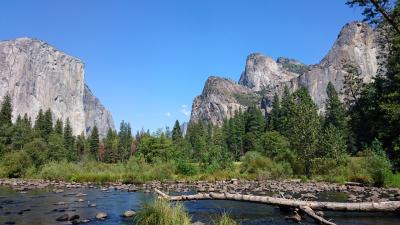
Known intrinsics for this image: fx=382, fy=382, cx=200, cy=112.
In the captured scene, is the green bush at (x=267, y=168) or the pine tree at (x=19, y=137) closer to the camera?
the green bush at (x=267, y=168)

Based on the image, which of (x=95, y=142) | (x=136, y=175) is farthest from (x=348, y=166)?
(x=95, y=142)

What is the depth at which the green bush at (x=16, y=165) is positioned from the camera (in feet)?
159

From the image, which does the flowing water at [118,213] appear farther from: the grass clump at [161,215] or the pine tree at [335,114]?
the pine tree at [335,114]

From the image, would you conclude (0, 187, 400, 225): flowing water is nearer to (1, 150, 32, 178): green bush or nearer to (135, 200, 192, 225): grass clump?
(135, 200, 192, 225): grass clump

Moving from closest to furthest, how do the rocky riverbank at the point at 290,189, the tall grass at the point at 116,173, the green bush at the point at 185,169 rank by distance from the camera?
the rocky riverbank at the point at 290,189 → the tall grass at the point at 116,173 → the green bush at the point at 185,169

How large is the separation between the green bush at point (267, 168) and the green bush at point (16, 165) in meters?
28.5

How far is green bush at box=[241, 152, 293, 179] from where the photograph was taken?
4083 centimetres

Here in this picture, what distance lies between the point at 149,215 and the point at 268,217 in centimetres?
676

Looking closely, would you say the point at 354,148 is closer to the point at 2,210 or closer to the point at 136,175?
the point at 136,175

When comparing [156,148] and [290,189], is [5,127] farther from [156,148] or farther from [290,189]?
[290,189]

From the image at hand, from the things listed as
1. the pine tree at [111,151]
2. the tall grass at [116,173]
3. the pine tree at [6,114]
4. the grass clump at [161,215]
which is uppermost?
the pine tree at [6,114]

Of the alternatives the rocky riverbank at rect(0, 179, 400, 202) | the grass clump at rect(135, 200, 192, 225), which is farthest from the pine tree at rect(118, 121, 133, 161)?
the grass clump at rect(135, 200, 192, 225)

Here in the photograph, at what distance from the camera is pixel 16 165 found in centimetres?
4859

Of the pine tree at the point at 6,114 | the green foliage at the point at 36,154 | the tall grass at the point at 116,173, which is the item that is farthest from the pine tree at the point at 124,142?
Result: the tall grass at the point at 116,173
